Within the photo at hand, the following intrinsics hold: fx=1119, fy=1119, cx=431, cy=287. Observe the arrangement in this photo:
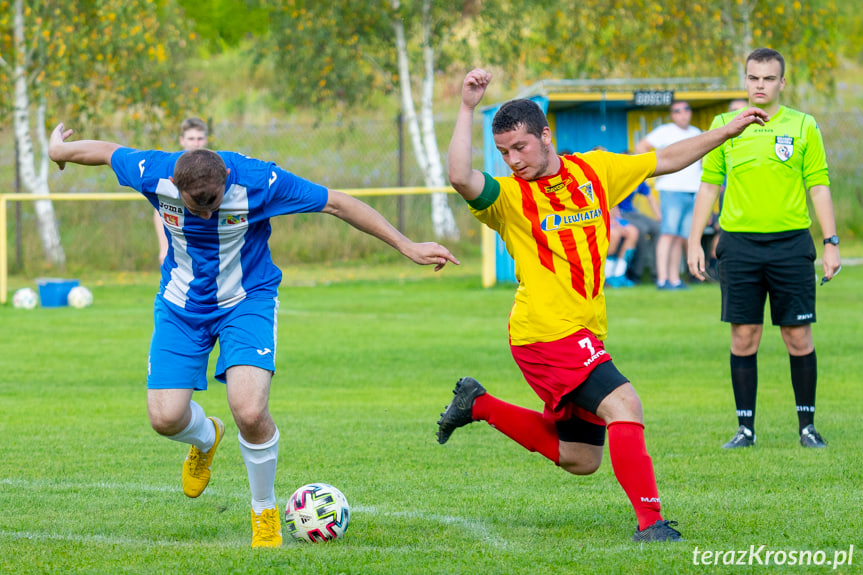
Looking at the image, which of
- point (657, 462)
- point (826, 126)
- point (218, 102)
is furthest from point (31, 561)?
point (218, 102)

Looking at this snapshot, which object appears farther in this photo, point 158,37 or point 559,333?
point 158,37

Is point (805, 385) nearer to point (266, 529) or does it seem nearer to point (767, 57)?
point (767, 57)

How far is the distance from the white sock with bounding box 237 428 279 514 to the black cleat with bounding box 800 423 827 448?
3.31 metres

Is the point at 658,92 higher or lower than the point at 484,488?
higher

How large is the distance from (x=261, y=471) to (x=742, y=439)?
10.1 ft

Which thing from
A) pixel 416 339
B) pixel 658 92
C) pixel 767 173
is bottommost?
pixel 416 339

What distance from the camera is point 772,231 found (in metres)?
6.45

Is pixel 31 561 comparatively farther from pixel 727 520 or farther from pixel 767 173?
pixel 767 173

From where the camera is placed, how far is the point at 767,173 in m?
6.43

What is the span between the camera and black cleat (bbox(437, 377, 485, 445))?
543cm

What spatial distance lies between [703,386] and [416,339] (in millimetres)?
3613

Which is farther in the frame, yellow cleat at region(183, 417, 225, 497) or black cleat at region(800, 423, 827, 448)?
black cleat at region(800, 423, 827, 448)

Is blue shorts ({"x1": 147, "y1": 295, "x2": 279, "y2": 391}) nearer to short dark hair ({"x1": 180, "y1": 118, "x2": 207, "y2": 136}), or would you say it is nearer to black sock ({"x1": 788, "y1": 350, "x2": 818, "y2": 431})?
black sock ({"x1": 788, "y1": 350, "x2": 818, "y2": 431})

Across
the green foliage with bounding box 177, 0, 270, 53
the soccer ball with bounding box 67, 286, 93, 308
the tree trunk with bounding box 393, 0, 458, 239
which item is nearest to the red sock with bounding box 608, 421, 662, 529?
the soccer ball with bounding box 67, 286, 93, 308
